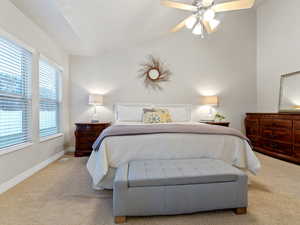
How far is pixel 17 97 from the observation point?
245 cm

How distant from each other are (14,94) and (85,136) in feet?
5.28

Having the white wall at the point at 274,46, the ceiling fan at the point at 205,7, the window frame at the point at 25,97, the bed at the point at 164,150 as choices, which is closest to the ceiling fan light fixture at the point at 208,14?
the ceiling fan at the point at 205,7

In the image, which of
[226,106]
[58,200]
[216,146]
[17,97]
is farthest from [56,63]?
[226,106]

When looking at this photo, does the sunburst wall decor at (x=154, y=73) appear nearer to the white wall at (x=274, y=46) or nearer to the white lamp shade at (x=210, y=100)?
the white lamp shade at (x=210, y=100)

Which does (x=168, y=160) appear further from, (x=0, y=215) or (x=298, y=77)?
(x=298, y=77)

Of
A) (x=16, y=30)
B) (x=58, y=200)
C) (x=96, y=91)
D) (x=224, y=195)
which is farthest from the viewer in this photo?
(x=96, y=91)

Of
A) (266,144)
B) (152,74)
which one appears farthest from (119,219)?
(266,144)

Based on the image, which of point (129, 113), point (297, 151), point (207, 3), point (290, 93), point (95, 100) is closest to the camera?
point (207, 3)

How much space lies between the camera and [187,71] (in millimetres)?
4531

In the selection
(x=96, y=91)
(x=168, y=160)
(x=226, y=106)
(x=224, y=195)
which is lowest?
(x=224, y=195)

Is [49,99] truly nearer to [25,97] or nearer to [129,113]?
[25,97]

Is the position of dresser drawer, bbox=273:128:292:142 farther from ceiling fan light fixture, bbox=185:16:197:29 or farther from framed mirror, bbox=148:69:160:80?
framed mirror, bbox=148:69:160:80

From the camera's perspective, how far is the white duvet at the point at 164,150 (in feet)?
6.61

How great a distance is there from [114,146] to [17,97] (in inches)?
65.2
